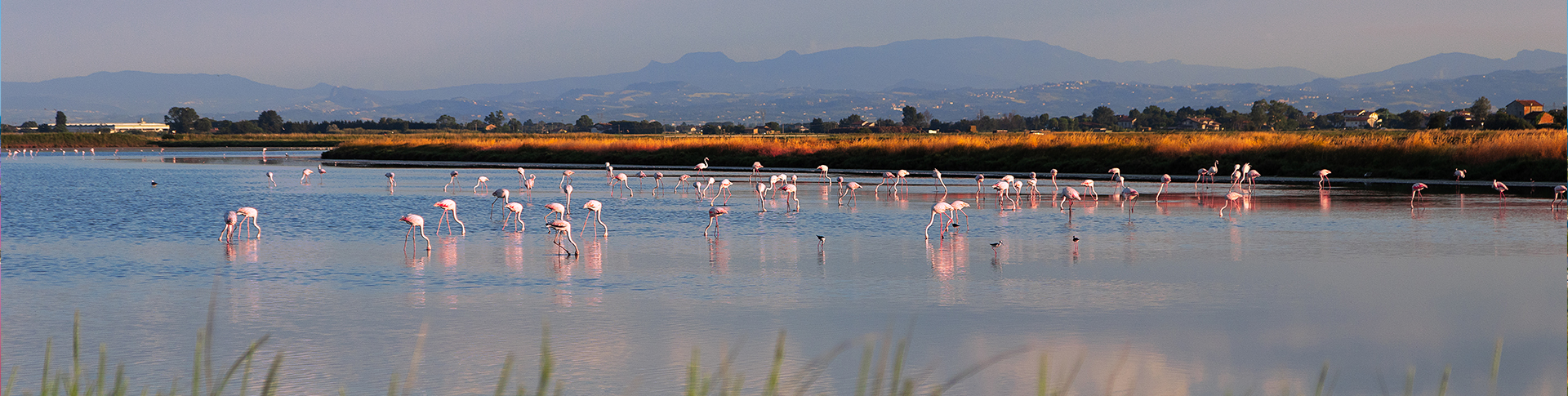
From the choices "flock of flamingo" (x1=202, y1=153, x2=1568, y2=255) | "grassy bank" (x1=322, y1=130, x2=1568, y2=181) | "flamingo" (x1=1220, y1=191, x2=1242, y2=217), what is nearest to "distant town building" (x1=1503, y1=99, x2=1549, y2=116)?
"grassy bank" (x1=322, y1=130, x2=1568, y2=181)

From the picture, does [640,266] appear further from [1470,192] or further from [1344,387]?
[1470,192]

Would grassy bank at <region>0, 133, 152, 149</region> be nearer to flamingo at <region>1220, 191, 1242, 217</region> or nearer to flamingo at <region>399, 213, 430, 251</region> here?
flamingo at <region>399, 213, 430, 251</region>

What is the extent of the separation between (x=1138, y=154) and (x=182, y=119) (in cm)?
16989

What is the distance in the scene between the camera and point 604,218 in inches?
840

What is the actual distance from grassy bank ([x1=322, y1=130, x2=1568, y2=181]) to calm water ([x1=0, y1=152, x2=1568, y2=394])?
14.5 meters

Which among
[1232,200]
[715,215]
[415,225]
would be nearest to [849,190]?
[1232,200]

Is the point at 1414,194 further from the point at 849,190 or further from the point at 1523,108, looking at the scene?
the point at 1523,108

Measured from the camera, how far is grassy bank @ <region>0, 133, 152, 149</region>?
105 metres

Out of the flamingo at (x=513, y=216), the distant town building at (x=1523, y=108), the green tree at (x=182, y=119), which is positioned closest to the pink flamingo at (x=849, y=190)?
the flamingo at (x=513, y=216)

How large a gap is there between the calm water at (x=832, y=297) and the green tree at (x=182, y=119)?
17310cm

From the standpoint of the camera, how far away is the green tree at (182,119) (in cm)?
17775

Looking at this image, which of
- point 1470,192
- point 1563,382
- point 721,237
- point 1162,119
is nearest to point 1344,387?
point 1563,382

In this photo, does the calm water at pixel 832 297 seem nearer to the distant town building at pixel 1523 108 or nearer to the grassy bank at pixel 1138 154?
the grassy bank at pixel 1138 154

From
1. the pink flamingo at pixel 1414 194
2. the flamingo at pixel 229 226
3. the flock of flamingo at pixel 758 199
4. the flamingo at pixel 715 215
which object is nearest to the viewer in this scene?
the flamingo at pixel 229 226
